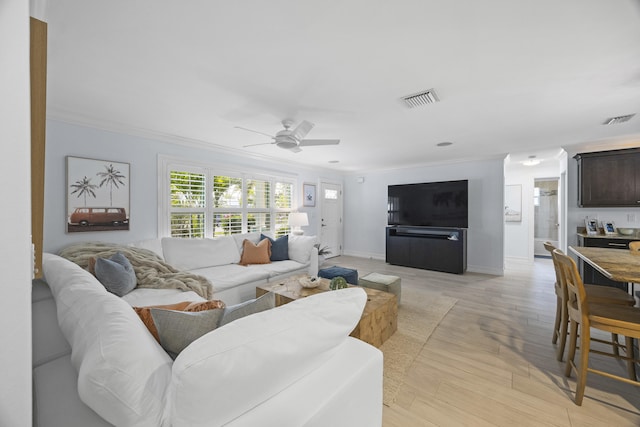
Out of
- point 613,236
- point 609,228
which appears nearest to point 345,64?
point 613,236

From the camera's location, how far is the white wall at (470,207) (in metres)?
5.04

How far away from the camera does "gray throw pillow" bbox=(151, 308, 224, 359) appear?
3.47ft

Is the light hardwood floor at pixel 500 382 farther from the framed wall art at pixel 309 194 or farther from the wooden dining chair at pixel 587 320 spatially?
the framed wall art at pixel 309 194

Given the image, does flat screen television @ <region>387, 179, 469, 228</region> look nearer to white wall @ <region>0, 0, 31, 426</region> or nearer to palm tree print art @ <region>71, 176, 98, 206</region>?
palm tree print art @ <region>71, 176, 98, 206</region>

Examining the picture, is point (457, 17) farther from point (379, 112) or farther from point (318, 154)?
point (318, 154)

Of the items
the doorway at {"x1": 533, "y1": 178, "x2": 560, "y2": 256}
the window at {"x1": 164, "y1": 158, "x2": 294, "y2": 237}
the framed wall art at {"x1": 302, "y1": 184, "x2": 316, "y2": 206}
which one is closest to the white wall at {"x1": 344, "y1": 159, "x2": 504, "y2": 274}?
the framed wall art at {"x1": 302, "y1": 184, "x2": 316, "y2": 206}

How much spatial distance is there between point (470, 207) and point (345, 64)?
459cm

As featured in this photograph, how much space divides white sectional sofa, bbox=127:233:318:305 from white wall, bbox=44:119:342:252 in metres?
0.43

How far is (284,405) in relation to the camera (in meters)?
0.87

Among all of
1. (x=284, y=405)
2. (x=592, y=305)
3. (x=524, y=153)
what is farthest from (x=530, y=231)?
(x=284, y=405)

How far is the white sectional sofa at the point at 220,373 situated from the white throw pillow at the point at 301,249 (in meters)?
3.00

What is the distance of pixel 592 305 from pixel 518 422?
104 centimetres

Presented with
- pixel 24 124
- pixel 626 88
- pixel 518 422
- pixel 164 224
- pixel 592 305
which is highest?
pixel 626 88

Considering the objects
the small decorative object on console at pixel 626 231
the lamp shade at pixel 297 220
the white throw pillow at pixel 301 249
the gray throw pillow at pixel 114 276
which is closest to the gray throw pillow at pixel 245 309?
the gray throw pillow at pixel 114 276
